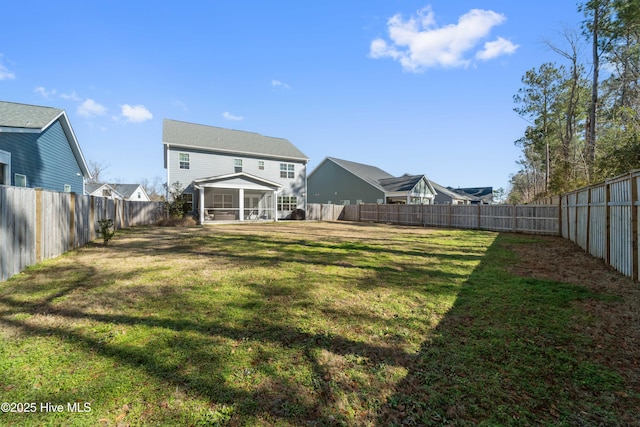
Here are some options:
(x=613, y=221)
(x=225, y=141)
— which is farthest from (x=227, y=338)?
(x=225, y=141)

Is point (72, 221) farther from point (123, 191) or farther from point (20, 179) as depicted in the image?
point (123, 191)

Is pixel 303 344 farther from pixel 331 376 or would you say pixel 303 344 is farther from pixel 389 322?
pixel 389 322

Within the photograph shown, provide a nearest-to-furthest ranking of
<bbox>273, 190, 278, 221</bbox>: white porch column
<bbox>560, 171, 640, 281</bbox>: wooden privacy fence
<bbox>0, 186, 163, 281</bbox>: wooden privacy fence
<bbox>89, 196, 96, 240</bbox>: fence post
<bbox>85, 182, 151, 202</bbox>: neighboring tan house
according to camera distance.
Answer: <bbox>0, 186, 163, 281</bbox>: wooden privacy fence → <bbox>560, 171, 640, 281</bbox>: wooden privacy fence → <bbox>89, 196, 96, 240</bbox>: fence post → <bbox>273, 190, 278, 221</bbox>: white porch column → <bbox>85, 182, 151, 202</bbox>: neighboring tan house

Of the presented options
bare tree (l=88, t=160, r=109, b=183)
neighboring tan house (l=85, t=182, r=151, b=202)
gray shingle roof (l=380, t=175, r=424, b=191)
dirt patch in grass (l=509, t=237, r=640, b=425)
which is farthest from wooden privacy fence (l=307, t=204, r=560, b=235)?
bare tree (l=88, t=160, r=109, b=183)

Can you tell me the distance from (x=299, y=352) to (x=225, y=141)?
77.0ft

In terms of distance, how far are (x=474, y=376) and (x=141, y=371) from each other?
2.85m

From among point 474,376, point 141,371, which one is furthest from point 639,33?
point 141,371

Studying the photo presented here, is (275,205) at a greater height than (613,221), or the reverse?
(275,205)

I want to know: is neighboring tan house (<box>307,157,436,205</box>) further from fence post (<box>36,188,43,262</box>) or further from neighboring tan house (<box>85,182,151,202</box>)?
neighboring tan house (<box>85,182,151,202</box>)

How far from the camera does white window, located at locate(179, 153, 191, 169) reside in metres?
20.8

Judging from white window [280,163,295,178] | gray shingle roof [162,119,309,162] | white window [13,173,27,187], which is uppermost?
gray shingle roof [162,119,309,162]

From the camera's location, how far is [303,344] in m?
2.92

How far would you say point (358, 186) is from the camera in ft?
96.7

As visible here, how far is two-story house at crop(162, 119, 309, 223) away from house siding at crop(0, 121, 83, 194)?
19.6ft
